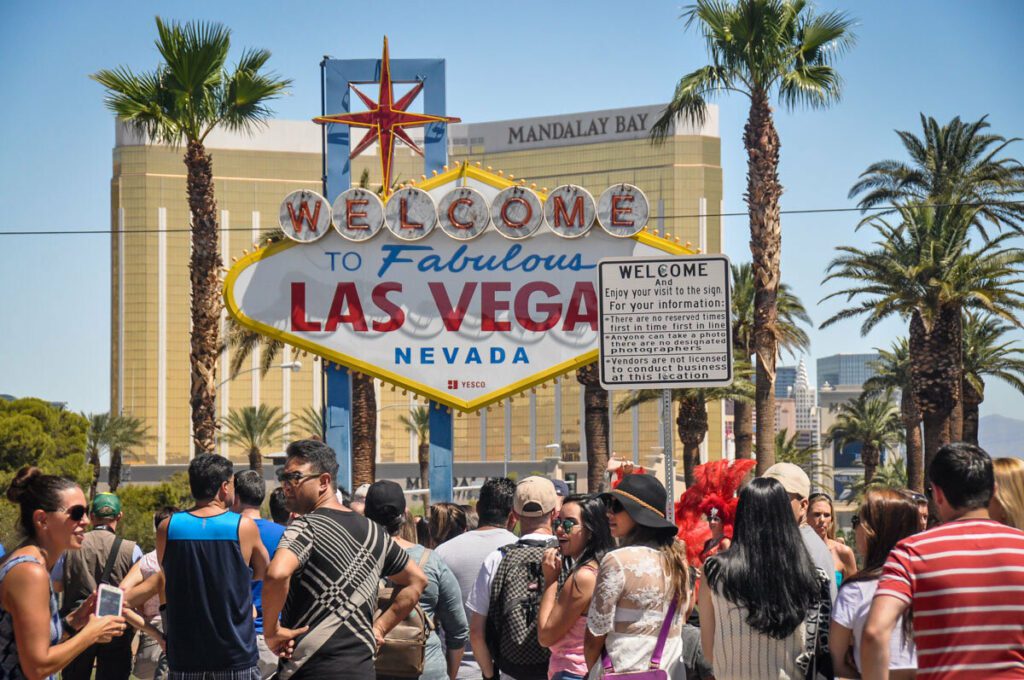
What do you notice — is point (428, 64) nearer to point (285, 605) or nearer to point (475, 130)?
point (285, 605)

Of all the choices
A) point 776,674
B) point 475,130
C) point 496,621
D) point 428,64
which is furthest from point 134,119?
point 475,130

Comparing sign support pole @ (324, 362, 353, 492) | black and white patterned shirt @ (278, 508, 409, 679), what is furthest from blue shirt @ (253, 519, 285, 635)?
sign support pole @ (324, 362, 353, 492)

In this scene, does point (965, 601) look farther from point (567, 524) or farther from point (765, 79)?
point (765, 79)

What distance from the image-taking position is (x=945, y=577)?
4.16 meters

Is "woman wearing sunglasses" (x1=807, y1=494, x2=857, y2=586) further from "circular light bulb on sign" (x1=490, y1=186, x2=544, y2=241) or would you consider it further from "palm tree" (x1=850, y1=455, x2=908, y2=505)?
"palm tree" (x1=850, y1=455, x2=908, y2=505)

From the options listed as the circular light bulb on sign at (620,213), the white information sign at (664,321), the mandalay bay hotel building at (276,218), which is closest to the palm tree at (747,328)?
the circular light bulb on sign at (620,213)

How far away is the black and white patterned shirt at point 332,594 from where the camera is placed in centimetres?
526

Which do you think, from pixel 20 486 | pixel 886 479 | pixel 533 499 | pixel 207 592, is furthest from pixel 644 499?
pixel 886 479

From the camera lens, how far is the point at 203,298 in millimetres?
22453

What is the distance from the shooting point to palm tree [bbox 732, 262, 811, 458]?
124 feet

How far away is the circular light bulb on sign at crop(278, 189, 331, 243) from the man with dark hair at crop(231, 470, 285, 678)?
9390 mm

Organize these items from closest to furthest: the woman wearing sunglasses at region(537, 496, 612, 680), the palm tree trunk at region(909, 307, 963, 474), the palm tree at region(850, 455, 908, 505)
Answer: the woman wearing sunglasses at region(537, 496, 612, 680) → the palm tree trunk at region(909, 307, 963, 474) → the palm tree at region(850, 455, 908, 505)

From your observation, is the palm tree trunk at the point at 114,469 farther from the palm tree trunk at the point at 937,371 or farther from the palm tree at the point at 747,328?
the palm tree trunk at the point at 937,371

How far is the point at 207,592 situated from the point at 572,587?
168cm
